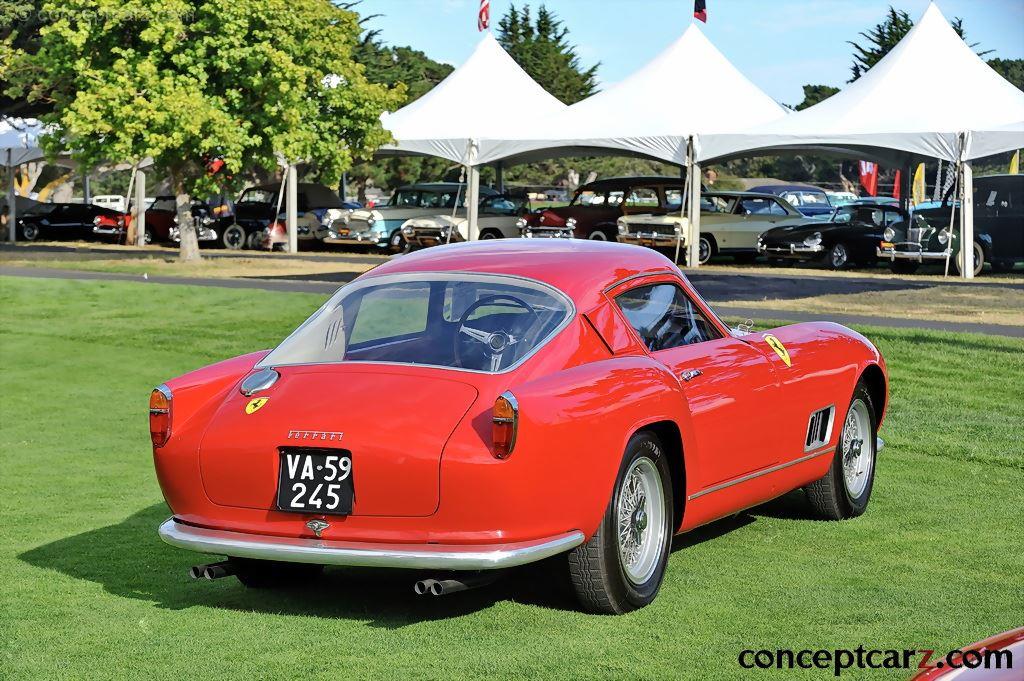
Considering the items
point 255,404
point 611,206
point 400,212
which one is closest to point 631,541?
point 255,404

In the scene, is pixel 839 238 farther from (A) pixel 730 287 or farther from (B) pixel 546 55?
(B) pixel 546 55

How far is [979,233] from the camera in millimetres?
30062

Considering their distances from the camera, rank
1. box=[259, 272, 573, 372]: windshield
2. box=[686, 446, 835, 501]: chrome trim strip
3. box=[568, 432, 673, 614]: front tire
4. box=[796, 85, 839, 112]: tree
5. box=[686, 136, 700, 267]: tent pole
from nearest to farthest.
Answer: box=[568, 432, 673, 614]: front tire → box=[259, 272, 573, 372]: windshield → box=[686, 446, 835, 501]: chrome trim strip → box=[686, 136, 700, 267]: tent pole → box=[796, 85, 839, 112]: tree

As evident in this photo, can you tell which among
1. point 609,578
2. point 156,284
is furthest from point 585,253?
point 156,284

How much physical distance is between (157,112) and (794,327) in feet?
87.5

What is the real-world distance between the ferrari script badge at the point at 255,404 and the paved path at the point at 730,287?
10.6m

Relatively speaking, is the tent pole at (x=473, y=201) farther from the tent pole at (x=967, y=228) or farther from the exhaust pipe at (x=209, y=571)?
the exhaust pipe at (x=209, y=571)

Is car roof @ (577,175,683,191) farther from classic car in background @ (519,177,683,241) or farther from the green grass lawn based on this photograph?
the green grass lawn

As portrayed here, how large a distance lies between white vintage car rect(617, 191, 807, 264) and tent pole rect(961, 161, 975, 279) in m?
4.79

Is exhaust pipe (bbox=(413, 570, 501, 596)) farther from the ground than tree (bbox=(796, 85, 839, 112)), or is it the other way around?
tree (bbox=(796, 85, 839, 112))

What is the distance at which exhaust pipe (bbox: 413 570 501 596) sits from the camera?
5129 mm

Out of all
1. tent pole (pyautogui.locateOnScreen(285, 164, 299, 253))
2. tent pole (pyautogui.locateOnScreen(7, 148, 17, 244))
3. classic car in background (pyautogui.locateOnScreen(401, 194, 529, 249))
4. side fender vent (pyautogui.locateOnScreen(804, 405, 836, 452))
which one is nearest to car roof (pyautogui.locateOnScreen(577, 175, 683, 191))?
classic car in background (pyautogui.locateOnScreen(401, 194, 529, 249))

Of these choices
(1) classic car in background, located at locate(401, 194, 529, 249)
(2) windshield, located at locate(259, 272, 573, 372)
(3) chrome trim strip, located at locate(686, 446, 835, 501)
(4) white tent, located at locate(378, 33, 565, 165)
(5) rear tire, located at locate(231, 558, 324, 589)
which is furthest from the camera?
(1) classic car in background, located at locate(401, 194, 529, 249)

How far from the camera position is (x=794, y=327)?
24.8 ft
